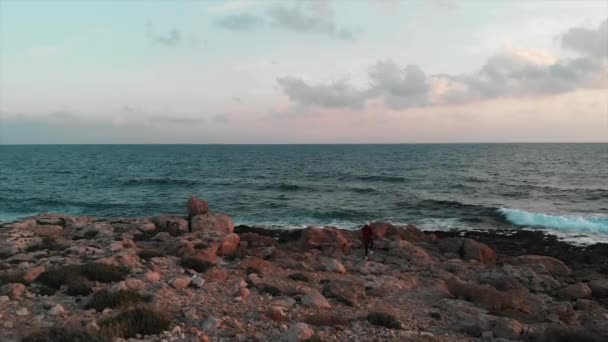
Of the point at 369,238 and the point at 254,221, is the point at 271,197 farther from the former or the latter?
the point at 369,238

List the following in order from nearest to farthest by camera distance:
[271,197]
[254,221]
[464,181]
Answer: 1. [254,221]
2. [271,197]
3. [464,181]

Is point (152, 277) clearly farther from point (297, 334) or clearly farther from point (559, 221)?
point (559, 221)

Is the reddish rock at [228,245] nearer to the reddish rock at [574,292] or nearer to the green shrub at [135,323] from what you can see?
the green shrub at [135,323]

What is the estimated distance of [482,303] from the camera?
13.8 m

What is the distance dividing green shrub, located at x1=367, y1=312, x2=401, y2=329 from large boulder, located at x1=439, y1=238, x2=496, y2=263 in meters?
13.7

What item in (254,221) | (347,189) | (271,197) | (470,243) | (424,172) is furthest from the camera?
(424,172)

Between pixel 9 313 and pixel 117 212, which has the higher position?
pixel 9 313

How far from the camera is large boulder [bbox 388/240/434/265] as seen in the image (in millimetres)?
20761

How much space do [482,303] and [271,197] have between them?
117 ft

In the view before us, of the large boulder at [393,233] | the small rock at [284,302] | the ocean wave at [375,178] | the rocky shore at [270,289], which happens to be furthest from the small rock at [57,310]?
the ocean wave at [375,178]

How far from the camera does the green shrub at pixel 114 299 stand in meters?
10.2

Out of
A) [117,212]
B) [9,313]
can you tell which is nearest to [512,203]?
[117,212]

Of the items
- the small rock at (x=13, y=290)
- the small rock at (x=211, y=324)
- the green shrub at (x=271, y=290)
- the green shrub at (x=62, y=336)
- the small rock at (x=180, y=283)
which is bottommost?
the green shrub at (x=271, y=290)

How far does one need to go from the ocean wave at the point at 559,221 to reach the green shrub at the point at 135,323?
32.3m
